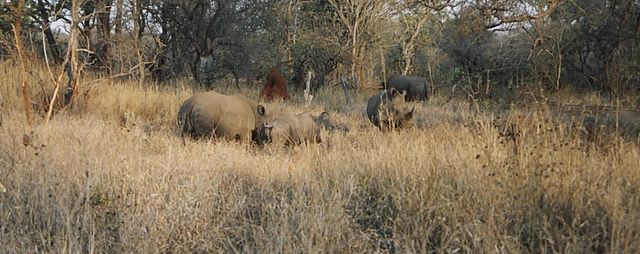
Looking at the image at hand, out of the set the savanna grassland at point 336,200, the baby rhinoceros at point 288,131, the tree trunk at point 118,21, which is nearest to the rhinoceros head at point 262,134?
the baby rhinoceros at point 288,131

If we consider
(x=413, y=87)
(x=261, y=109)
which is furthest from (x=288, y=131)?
(x=413, y=87)

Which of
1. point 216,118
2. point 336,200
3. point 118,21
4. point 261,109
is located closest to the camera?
point 336,200

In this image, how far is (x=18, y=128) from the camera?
21.5ft

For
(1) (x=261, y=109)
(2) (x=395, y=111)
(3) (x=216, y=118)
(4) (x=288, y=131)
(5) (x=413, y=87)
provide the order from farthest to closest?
(5) (x=413, y=87) → (2) (x=395, y=111) → (1) (x=261, y=109) → (4) (x=288, y=131) → (3) (x=216, y=118)

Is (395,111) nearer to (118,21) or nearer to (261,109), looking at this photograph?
(261,109)

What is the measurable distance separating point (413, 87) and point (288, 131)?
796 centimetres

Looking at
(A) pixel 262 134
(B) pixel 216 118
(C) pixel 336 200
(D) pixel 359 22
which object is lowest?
(C) pixel 336 200

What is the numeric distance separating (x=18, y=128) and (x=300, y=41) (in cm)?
1073

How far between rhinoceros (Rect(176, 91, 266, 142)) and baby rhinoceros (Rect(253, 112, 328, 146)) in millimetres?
248

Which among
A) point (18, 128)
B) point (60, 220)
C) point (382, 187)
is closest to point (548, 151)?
point (382, 187)

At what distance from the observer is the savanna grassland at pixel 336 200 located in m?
2.94

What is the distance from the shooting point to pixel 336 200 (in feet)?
11.7

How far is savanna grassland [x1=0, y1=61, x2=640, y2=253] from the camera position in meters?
2.94

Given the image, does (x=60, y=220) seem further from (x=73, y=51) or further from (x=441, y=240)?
(x=73, y=51)
